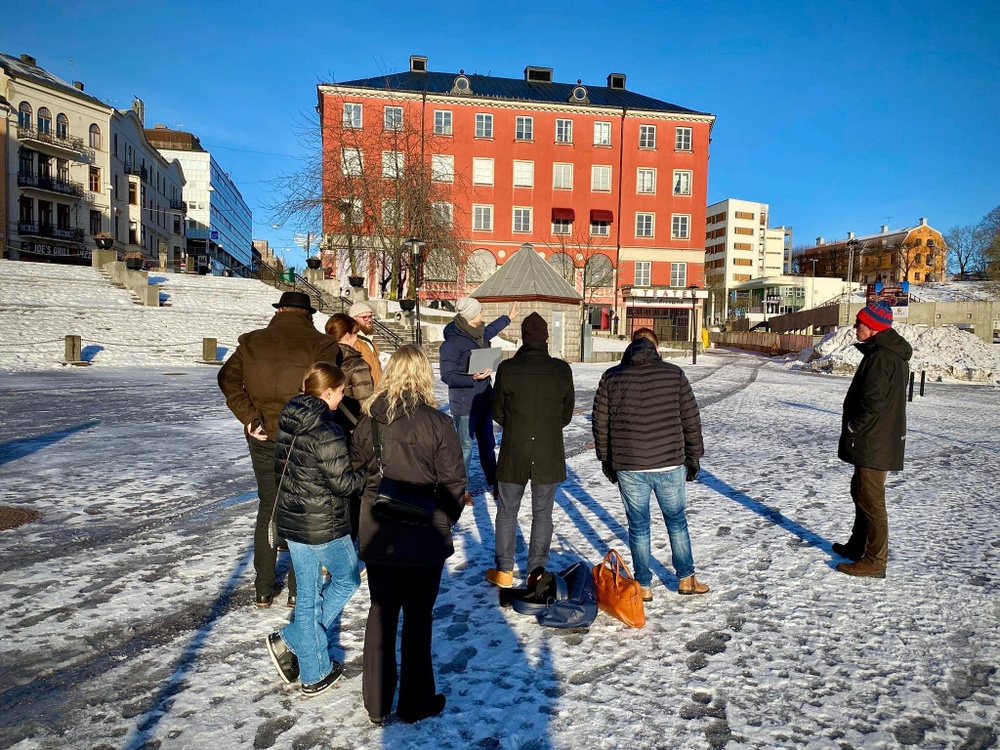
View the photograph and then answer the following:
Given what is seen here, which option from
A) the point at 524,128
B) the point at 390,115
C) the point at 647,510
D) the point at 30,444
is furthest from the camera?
the point at 524,128

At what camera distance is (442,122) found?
142 feet

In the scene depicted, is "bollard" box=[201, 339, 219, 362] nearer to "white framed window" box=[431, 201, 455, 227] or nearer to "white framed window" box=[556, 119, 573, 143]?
"white framed window" box=[431, 201, 455, 227]

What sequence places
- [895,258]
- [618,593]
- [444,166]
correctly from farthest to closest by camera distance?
1. [895,258]
2. [444,166]
3. [618,593]

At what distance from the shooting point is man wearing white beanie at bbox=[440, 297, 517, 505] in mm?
6254

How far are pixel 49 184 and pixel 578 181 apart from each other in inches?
1484

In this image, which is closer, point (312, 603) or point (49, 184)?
point (312, 603)

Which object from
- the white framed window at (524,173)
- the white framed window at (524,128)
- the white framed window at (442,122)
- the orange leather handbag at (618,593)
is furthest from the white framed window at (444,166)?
the orange leather handbag at (618,593)

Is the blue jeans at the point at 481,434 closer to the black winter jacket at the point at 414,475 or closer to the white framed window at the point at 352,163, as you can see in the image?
the black winter jacket at the point at 414,475

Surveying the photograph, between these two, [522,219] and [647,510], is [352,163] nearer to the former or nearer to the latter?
[522,219]

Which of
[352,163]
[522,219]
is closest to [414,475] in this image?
[352,163]

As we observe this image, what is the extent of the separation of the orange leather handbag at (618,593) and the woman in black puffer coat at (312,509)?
5.70 feet

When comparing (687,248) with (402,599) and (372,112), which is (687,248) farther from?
(402,599)

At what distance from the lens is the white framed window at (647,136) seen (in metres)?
44.9

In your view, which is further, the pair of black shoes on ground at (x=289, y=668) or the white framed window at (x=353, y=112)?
the white framed window at (x=353, y=112)
